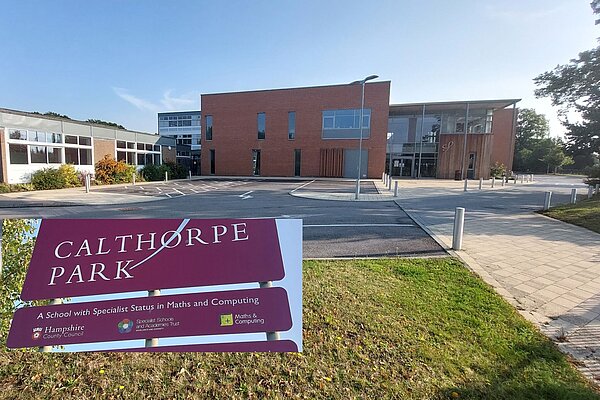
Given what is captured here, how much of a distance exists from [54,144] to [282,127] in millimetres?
22325

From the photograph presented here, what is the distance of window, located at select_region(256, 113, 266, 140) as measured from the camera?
122ft

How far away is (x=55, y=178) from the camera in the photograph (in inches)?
738

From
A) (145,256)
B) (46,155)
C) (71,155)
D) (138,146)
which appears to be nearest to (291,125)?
(138,146)

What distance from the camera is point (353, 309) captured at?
11.4 feet

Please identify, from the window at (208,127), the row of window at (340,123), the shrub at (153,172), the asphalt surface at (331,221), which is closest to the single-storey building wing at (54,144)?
the shrub at (153,172)

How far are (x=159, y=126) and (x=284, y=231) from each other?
6769 cm

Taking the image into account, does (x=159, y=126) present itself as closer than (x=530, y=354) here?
No

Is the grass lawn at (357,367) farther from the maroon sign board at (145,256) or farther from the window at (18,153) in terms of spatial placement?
the window at (18,153)

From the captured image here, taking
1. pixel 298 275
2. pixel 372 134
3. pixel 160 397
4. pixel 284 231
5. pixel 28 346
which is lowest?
pixel 160 397

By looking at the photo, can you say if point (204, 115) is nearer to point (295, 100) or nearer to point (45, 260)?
point (295, 100)

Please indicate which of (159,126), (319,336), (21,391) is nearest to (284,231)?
(319,336)

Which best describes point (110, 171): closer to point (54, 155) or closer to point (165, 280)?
point (54, 155)

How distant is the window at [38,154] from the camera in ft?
61.2

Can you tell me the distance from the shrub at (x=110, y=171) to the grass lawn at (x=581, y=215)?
90.4ft
